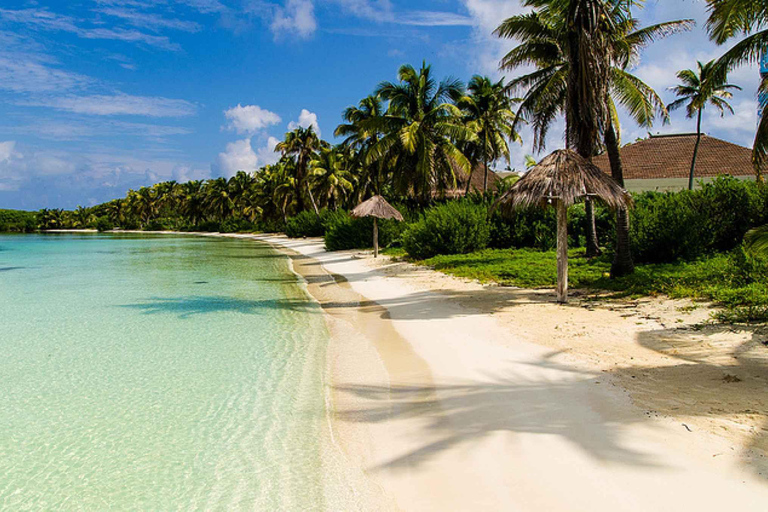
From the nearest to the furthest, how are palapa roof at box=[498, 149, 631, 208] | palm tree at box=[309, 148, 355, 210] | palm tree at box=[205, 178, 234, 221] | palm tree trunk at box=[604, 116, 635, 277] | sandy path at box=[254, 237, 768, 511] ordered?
sandy path at box=[254, 237, 768, 511]
palapa roof at box=[498, 149, 631, 208]
palm tree trunk at box=[604, 116, 635, 277]
palm tree at box=[309, 148, 355, 210]
palm tree at box=[205, 178, 234, 221]

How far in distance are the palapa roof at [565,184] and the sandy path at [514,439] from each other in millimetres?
3544

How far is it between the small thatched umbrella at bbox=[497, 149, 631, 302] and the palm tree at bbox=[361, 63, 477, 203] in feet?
37.1

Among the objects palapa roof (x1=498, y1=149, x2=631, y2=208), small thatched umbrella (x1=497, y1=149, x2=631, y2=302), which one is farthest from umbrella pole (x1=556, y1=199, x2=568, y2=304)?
palapa roof (x1=498, y1=149, x2=631, y2=208)

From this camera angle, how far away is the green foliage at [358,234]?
2503 cm

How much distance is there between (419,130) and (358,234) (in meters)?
7.73

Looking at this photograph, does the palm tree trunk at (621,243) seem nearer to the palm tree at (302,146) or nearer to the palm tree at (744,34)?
the palm tree at (744,34)

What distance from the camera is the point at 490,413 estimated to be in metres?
4.60

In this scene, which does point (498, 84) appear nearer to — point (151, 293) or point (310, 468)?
point (151, 293)

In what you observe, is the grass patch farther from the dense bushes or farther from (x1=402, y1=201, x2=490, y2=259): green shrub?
(x1=402, y1=201, x2=490, y2=259): green shrub

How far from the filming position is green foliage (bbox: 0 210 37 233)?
11162 cm

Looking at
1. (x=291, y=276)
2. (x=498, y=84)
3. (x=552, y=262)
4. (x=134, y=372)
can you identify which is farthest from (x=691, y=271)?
(x=498, y=84)

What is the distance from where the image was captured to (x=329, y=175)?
3975cm

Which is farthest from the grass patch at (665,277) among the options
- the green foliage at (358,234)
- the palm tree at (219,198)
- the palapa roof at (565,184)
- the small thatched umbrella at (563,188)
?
the palm tree at (219,198)

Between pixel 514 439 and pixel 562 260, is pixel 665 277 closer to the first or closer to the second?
pixel 562 260
